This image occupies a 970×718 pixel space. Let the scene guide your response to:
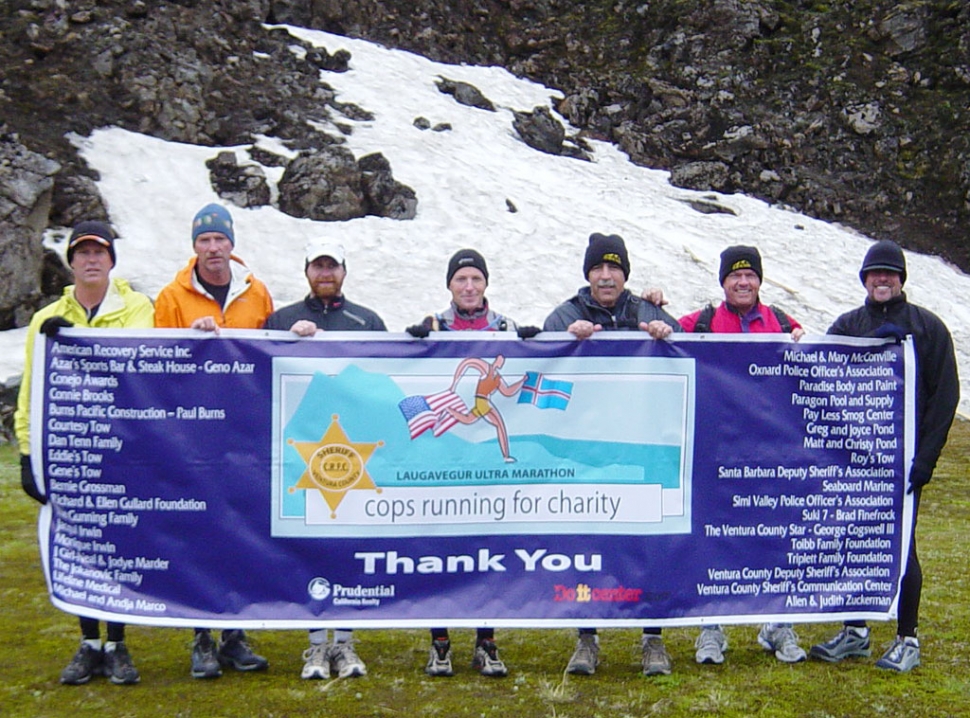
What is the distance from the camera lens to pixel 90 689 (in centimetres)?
677

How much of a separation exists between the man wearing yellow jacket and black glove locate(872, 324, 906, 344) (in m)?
5.40

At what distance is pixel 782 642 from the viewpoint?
7547 millimetres

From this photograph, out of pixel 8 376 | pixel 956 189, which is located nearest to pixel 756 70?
pixel 956 189

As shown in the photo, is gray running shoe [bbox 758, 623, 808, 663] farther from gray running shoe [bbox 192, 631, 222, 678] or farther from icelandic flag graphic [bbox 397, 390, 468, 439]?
gray running shoe [bbox 192, 631, 222, 678]

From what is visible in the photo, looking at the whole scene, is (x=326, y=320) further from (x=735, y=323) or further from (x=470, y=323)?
(x=735, y=323)

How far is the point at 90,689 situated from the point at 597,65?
46.5 metres

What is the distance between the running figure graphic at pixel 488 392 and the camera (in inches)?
282

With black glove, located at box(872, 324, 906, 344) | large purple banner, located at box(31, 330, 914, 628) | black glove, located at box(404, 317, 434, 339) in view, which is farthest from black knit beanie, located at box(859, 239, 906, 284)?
black glove, located at box(404, 317, 434, 339)

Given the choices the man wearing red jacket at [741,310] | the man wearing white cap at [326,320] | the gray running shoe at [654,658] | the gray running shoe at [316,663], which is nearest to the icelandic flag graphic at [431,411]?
the man wearing white cap at [326,320]

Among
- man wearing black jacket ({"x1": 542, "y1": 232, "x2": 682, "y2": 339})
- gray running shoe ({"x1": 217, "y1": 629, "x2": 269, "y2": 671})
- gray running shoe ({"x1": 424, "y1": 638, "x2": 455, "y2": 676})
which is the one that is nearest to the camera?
gray running shoe ({"x1": 424, "y1": 638, "x2": 455, "y2": 676})

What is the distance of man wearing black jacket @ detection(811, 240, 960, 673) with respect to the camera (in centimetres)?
720

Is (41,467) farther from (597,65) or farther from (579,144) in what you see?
(597,65)

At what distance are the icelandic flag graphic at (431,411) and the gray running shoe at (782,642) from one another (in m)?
2.96

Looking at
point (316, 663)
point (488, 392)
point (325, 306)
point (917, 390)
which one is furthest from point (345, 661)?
point (917, 390)
